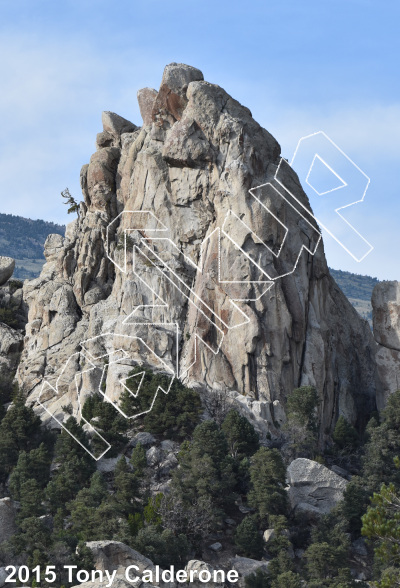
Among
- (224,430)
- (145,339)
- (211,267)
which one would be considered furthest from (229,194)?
(224,430)

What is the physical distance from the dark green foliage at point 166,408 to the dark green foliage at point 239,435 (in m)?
2.43

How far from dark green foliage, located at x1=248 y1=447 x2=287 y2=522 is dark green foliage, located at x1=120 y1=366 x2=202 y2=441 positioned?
6946 millimetres

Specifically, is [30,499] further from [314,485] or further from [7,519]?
[314,485]

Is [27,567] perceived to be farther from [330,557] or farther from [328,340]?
[328,340]

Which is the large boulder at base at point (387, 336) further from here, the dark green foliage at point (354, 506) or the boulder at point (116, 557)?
the boulder at point (116, 557)

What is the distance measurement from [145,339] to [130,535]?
891 inches

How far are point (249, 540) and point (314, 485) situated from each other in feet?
27.7

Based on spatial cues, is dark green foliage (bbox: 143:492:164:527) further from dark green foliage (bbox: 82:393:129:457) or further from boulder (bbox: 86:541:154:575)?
dark green foliage (bbox: 82:393:129:457)

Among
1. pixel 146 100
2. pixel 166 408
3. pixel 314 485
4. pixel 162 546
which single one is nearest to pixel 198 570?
pixel 162 546

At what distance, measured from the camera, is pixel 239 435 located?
7288 centimetres

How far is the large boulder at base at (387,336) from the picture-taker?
88.1m

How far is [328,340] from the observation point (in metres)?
88.8

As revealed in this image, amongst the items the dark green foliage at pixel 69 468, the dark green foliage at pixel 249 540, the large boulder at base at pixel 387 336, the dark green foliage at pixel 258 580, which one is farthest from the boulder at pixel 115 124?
the dark green foliage at pixel 258 580

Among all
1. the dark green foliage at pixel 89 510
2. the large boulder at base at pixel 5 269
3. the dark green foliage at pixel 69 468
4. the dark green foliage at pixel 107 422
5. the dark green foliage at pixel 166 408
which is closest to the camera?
the dark green foliage at pixel 89 510
